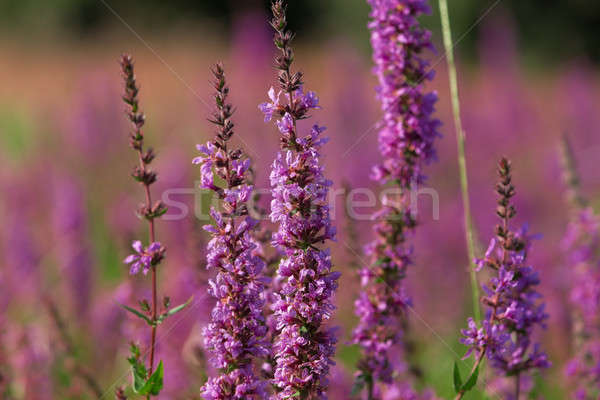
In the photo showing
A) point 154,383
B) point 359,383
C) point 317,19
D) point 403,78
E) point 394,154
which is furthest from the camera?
point 317,19

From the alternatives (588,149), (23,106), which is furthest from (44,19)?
(588,149)

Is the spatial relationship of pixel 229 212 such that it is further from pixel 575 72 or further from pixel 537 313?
pixel 575 72

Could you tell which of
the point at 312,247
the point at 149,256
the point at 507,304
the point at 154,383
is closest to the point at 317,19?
the point at 507,304

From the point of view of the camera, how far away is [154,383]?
11.5 ft

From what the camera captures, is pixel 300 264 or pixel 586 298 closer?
pixel 300 264

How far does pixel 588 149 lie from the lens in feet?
42.6

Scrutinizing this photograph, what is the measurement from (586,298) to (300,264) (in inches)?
116

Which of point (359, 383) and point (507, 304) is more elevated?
point (507, 304)

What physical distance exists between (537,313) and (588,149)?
392 inches

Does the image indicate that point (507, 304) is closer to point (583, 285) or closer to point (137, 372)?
point (583, 285)

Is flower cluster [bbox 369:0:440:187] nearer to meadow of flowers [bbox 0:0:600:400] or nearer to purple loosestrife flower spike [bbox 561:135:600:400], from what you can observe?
meadow of flowers [bbox 0:0:600:400]

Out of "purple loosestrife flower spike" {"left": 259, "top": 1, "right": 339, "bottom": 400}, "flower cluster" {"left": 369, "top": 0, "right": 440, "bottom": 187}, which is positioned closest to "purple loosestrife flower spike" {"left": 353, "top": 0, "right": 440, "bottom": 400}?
"flower cluster" {"left": 369, "top": 0, "right": 440, "bottom": 187}

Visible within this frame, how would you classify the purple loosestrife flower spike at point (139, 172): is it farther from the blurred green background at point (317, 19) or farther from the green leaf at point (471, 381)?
the blurred green background at point (317, 19)

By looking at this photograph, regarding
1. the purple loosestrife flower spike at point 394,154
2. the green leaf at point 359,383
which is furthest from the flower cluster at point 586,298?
the green leaf at point 359,383
